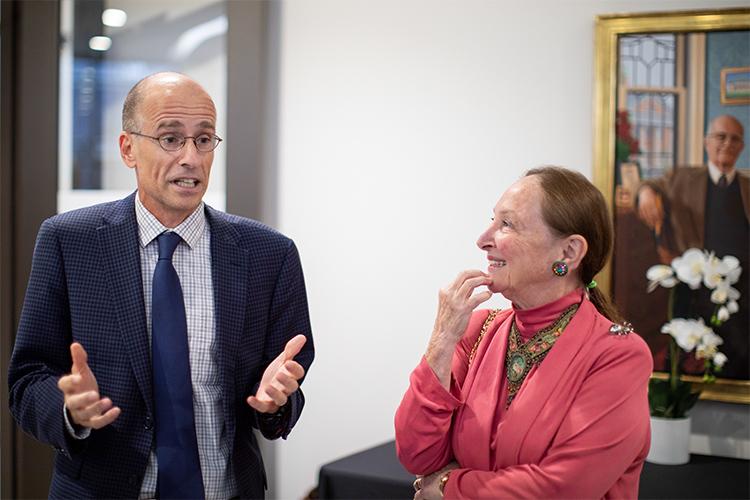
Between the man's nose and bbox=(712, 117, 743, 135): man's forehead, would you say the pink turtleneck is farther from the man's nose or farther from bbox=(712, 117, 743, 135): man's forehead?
bbox=(712, 117, 743, 135): man's forehead

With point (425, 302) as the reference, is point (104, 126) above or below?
above

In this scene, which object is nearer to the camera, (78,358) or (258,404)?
(78,358)

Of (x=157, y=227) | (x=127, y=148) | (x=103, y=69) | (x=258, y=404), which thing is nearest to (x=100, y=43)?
(x=103, y=69)

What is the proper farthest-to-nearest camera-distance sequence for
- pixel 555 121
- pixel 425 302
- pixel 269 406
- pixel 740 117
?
pixel 425 302 → pixel 555 121 → pixel 740 117 → pixel 269 406

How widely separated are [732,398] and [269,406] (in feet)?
6.10

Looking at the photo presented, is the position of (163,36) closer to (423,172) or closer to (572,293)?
(423,172)

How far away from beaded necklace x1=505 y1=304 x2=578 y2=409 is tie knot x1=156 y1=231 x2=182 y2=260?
2.44 feet

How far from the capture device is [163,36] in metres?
3.91

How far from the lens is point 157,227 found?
Result: 1.92m

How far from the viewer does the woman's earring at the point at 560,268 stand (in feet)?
6.03

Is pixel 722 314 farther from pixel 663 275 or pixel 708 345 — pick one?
pixel 663 275

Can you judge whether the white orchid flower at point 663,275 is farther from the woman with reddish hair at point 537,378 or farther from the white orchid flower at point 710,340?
→ the woman with reddish hair at point 537,378

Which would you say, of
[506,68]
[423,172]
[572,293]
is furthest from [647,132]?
[572,293]

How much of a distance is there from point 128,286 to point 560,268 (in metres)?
0.89
